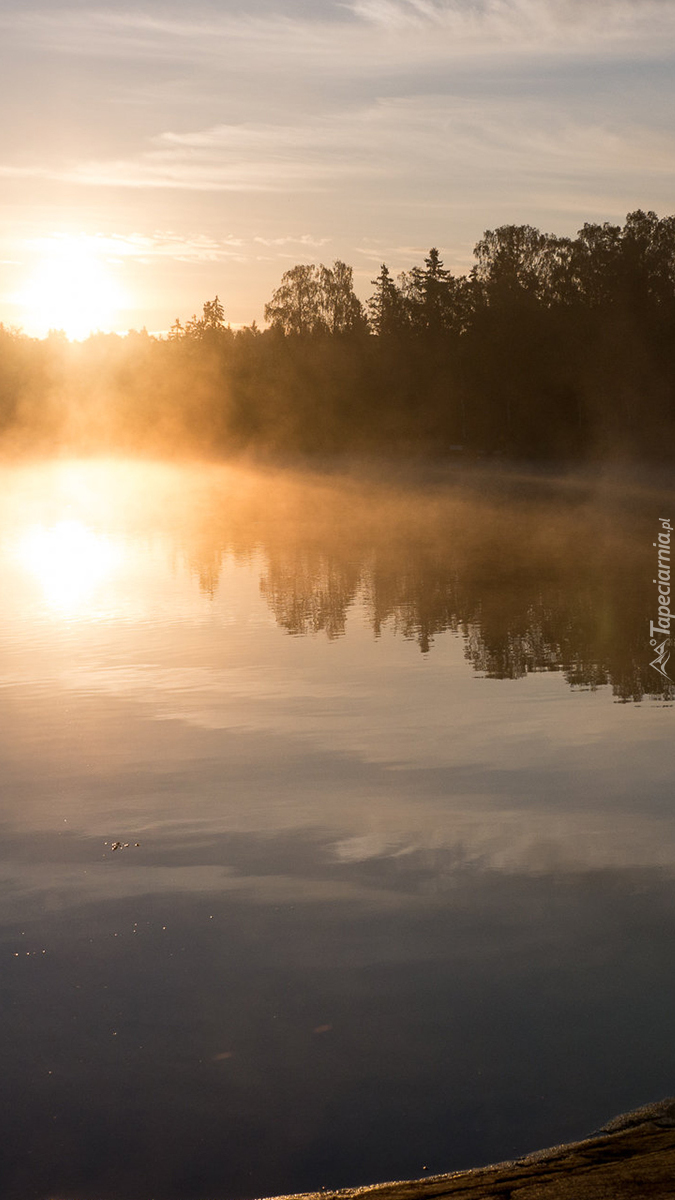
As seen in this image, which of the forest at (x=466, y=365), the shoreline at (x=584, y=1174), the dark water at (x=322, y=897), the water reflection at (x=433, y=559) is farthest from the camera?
the forest at (x=466, y=365)

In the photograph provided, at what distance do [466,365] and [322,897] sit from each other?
268ft

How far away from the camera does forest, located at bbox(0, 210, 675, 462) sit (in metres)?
79.9

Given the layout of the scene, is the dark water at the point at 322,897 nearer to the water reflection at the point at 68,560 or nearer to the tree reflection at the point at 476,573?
the tree reflection at the point at 476,573

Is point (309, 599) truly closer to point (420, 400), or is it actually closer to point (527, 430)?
point (527, 430)

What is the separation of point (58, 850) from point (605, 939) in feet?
12.7

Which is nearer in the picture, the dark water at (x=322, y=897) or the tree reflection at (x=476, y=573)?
the dark water at (x=322, y=897)

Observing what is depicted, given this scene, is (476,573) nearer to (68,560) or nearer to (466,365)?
(68,560)

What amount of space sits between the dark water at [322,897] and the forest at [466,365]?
65.2 meters

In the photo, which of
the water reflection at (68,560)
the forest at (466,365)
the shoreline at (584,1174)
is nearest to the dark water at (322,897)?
the shoreline at (584,1174)

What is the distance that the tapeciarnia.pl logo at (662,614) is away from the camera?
15.2m

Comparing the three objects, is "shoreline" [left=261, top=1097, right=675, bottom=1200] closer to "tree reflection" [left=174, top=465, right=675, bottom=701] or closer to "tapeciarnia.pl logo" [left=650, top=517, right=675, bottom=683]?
"tree reflection" [left=174, top=465, right=675, bottom=701]

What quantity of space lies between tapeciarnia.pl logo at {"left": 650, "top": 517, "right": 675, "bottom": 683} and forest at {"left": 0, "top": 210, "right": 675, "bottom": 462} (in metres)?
51.3

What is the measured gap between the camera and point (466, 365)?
284 ft

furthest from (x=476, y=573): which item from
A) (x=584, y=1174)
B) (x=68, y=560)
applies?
(x=584, y=1174)
